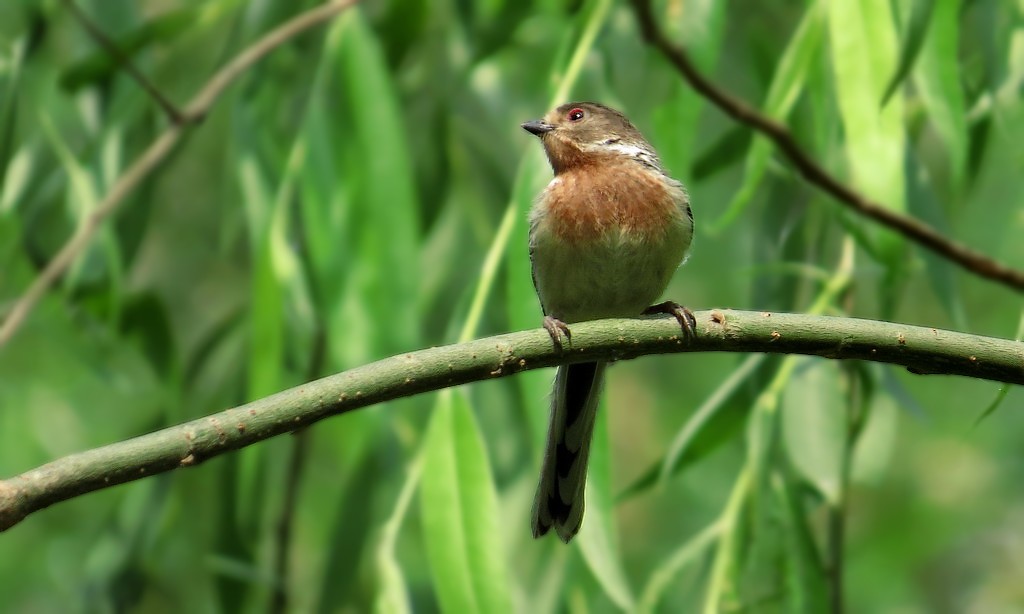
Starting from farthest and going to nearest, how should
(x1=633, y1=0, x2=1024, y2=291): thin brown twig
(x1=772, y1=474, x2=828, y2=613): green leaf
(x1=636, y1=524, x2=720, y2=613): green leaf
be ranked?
(x1=636, y1=524, x2=720, y2=613): green leaf → (x1=772, y1=474, x2=828, y2=613): green leaf → (x1=633, y1=0, x2=1024, y2=291): thin brown twig

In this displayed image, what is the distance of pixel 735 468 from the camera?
4.98 m

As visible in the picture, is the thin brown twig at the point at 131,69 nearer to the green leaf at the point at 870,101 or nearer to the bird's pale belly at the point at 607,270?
the bird's pale belly at the point at 607,270

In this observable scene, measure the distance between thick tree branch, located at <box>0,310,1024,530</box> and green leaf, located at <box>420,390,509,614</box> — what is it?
76cm

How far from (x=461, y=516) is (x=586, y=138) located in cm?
152

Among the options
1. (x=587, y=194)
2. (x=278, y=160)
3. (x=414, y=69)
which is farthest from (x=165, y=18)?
(x=587, y=194)

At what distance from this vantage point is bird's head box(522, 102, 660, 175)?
393 cm

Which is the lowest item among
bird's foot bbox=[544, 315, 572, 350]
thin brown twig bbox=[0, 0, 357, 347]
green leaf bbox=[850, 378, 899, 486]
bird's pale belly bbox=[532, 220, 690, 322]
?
green leaf bbox=[850, 378, 899, 486]

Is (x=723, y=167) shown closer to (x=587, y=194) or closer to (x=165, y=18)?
(x=587, y=194)

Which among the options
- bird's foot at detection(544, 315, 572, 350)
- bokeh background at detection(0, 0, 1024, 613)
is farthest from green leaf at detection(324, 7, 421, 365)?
bird's foot at detection(544, 315, 572, 350)

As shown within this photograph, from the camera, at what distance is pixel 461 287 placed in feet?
15.1

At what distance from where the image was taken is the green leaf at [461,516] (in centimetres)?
291

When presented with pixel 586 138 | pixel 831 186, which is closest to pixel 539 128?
pixel 586 138

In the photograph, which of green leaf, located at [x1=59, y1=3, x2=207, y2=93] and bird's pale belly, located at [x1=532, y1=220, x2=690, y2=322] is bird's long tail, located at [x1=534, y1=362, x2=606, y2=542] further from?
green leaf, located at [x1=59, y1=3, x2=207, y2=93]

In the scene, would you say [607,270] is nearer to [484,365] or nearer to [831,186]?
[831,186]
